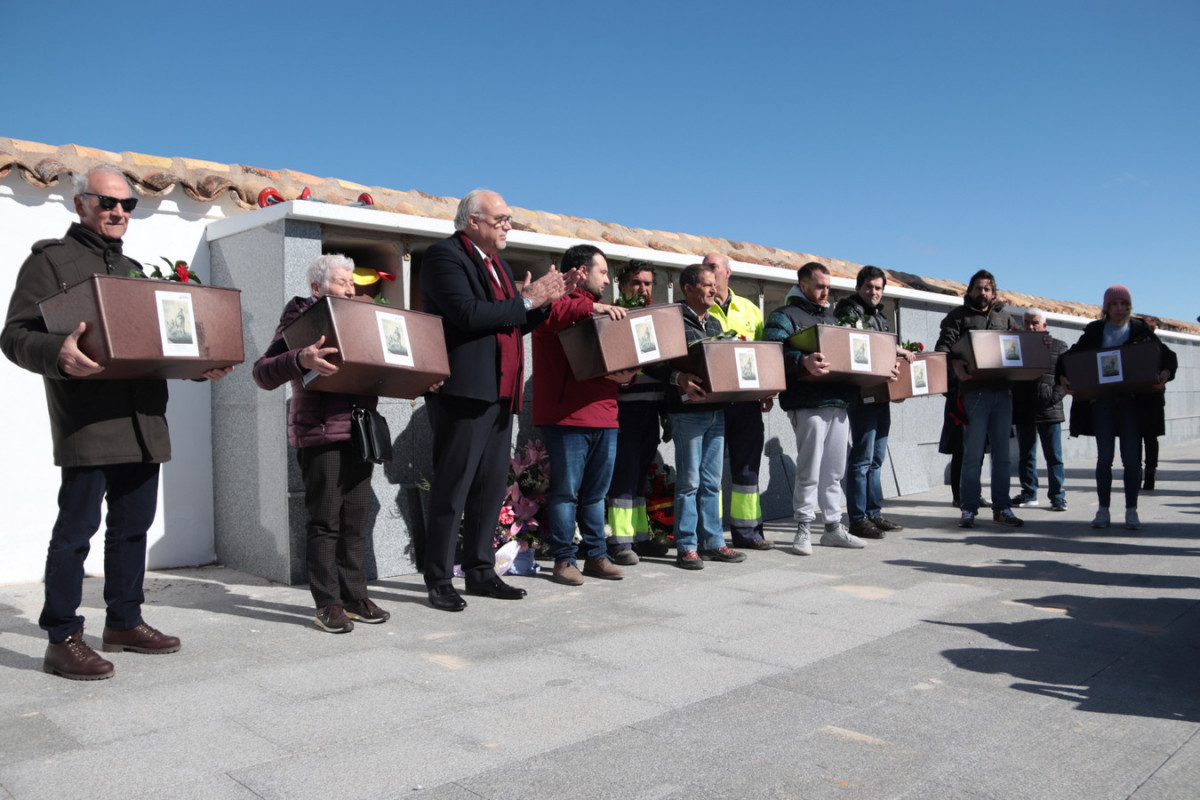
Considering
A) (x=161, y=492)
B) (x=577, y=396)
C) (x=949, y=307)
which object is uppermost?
(x=949, y=307)

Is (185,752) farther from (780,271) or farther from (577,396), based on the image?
(780,271)

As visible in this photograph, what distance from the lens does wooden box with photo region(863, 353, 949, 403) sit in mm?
6988

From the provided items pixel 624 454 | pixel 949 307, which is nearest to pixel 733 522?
pixel 624 454

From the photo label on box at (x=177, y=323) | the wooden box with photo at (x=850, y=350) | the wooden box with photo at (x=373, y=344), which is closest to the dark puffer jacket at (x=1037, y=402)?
the wooden box with photo at (x=850, y=350)

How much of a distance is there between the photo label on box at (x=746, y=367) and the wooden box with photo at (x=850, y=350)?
0.55 m

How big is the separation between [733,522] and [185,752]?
4354 mm

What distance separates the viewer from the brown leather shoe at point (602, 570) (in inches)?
216

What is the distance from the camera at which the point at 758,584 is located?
5.33m

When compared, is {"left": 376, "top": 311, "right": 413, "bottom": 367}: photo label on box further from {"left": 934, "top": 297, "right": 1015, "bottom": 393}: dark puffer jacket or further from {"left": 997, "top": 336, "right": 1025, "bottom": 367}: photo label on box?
{"left": 997, "top": 336, "right": 1025, "bottom": 367}: photo label on box

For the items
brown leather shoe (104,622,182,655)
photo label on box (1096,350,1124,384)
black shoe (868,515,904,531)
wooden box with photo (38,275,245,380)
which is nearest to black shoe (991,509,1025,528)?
black shoe (868,515,904,531)

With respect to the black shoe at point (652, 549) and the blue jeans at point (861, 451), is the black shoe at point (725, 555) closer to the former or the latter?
the black shoe at point (652, 549)

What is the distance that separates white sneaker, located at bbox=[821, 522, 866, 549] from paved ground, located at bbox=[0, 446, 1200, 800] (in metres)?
1.06

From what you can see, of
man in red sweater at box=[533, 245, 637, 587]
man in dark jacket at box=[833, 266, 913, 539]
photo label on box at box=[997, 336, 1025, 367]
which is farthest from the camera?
photo label on box at box=[997, 336, 1025, 367]

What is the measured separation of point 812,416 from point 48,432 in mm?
4660
